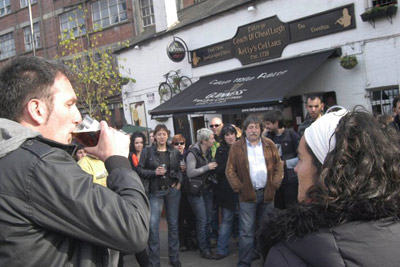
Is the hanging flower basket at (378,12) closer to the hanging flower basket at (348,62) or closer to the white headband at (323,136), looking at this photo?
the hanging flower basket at (348,62)

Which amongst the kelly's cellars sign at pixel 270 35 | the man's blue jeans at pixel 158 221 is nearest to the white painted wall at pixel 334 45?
the kelly's cellars sign at pixel 270 35

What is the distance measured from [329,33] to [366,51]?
98 cm

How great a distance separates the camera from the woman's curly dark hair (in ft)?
4.56

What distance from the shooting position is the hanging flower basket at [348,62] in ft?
27.9

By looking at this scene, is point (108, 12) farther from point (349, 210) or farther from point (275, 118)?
point (349, 210)

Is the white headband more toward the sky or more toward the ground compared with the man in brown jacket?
more toward the sky

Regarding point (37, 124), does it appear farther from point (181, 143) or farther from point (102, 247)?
point (181, 143)

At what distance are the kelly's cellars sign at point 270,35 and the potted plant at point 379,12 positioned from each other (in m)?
0.39

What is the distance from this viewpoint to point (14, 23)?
25078 millimetres

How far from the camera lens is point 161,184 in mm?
5422

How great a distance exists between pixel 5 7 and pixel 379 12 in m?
24.6

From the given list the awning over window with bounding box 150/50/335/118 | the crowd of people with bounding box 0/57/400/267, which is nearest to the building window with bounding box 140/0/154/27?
the awning over window with bounding box 150/50/335/118

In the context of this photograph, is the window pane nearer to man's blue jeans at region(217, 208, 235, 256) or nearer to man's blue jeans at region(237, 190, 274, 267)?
man's blue jeans at region(217, 208, 235, 256)

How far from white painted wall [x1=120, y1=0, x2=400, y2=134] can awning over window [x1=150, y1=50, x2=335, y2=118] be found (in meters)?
0.31
